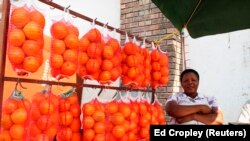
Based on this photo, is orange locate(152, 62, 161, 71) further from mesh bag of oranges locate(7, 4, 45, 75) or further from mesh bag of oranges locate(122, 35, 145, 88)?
mesh bag of oranges locate(7, 4, 45, 75)

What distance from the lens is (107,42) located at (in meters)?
2.72

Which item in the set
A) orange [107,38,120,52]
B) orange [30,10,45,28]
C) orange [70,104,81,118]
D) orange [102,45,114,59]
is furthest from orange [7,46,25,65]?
orange [107,38,120,52]

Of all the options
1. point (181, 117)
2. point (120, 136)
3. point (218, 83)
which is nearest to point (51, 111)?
point (120, 136)

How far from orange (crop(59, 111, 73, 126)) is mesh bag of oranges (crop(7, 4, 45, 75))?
0.51 metres

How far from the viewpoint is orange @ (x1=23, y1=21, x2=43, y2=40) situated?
203 cm

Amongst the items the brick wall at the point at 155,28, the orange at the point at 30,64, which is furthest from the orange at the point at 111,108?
the brick wall at the point at 155,28

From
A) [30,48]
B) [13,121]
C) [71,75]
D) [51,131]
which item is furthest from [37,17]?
[51,131]

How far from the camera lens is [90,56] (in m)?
2.54

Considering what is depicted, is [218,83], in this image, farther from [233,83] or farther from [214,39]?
[214,39]

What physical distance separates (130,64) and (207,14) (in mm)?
1104

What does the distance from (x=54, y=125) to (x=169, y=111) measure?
57.8 inches

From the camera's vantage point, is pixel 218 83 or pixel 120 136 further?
pixel 218 83

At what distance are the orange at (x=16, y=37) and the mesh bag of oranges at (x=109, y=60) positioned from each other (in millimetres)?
786

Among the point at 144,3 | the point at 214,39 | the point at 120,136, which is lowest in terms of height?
the point at 120,136
